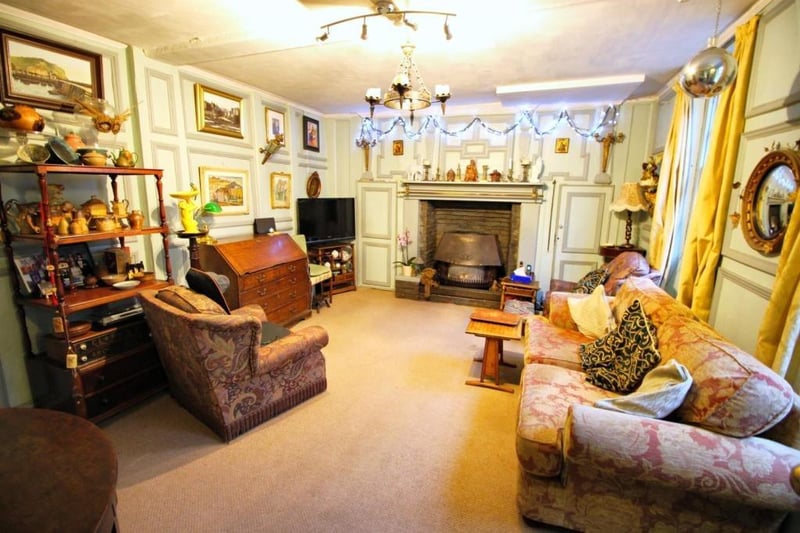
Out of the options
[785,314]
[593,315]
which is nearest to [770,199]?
[785,314]

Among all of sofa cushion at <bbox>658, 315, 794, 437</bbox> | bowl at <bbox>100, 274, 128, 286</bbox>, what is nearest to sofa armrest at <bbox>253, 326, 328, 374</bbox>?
bowl at <bbox>100, 274, 128, 286</bbox>

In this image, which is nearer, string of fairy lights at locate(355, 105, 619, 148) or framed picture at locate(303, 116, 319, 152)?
string of fairy lights at locate(355, 105, 619, 148)

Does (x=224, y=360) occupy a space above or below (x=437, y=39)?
below

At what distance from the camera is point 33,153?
228cm

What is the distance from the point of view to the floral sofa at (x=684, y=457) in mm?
1342

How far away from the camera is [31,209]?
2332 millimetres

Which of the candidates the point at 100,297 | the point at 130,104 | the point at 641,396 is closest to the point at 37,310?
the point at 100,297

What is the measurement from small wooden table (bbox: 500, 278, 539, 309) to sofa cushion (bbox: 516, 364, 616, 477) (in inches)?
88.6

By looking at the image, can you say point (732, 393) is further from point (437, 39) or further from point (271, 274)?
point (271, 274)

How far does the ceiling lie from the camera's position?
7.34 feet

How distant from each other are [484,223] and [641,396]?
3.90 meters

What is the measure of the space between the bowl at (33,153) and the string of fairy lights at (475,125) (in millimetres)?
2724

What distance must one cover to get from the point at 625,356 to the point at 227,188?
383 centimetres

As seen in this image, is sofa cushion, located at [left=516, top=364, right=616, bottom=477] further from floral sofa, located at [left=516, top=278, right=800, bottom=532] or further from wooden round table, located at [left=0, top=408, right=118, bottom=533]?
wooden round table, located at [left=0, top=408, right=118, bottom=533]
